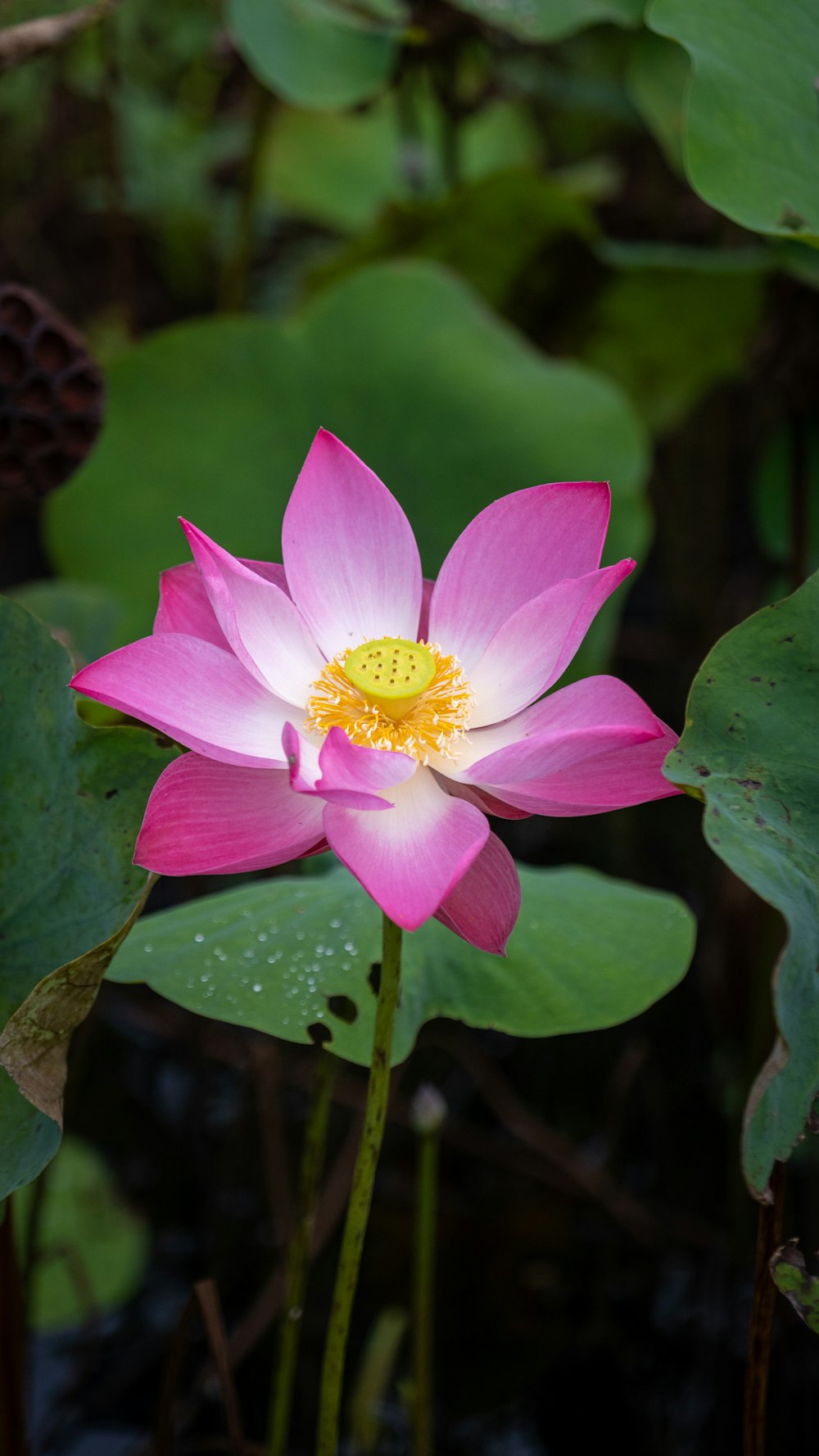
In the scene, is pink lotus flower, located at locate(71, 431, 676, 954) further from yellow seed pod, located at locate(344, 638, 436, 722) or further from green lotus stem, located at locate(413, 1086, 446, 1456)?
green lotus stem, located at locate(413, 1086, 446, 1456)

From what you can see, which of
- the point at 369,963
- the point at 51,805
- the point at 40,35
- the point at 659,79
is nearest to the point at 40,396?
the point at 40,35

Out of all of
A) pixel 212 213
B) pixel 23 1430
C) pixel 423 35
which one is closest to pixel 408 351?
pixel 423 35

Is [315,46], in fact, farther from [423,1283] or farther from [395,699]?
[423,1283]

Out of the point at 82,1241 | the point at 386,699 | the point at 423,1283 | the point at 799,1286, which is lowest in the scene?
the point at 82,1241

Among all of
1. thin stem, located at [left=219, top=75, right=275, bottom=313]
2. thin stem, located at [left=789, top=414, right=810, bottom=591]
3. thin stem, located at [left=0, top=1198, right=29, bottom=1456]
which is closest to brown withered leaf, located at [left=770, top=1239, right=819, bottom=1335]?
thin stem, located at [left=0, top=1198, right=29, bottom=1456]

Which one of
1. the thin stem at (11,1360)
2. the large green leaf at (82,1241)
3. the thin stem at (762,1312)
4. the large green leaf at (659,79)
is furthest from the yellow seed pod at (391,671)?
the large green leaf at (659,79)

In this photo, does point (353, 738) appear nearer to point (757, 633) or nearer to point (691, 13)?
point (757, 633)

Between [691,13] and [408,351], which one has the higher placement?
[691,13]
